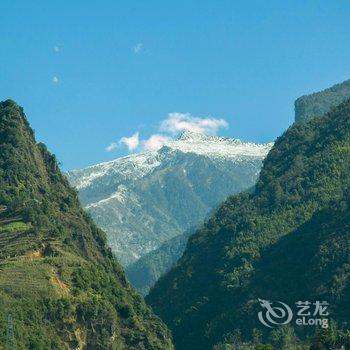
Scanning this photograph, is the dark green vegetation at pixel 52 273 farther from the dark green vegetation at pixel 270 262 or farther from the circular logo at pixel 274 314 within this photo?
the circular logo at pixel 274 314

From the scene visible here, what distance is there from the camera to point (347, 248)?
154 meters

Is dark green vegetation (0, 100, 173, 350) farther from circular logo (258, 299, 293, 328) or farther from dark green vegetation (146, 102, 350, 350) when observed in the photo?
circular logo (258, 299, 293, 328)

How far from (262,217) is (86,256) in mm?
Answer: 47340

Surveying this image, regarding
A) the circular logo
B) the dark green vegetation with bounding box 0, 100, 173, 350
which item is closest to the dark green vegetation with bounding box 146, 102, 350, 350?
the circular logo

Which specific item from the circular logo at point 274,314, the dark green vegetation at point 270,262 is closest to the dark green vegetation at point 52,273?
the dark green vegetation at point 270,262

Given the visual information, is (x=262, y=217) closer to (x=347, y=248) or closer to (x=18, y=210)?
(x=347, y=248)

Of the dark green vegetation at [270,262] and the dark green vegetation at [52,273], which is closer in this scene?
the dark green vegetation at [52,273]

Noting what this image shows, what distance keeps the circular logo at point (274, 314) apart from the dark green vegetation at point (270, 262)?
1218 millimetres

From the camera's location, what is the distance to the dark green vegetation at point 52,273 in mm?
116438

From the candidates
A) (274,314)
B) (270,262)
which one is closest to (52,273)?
(274,314)

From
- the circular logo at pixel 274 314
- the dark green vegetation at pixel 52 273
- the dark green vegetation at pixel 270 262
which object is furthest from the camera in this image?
the dark green vegetation at pixel 270 262

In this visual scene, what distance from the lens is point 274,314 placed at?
486 ft

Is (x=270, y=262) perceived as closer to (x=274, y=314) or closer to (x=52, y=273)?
(x=274, y=314)

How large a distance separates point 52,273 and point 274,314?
1539 inches
